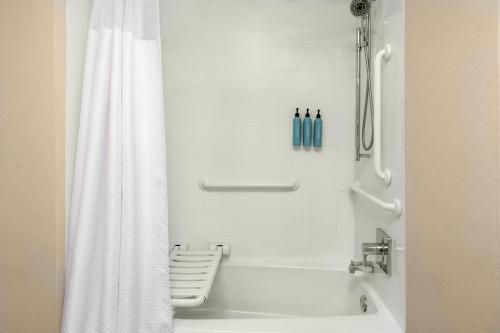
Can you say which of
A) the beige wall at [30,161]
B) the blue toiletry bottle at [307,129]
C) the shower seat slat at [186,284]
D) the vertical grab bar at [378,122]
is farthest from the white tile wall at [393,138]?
the beige wall at [30,161]

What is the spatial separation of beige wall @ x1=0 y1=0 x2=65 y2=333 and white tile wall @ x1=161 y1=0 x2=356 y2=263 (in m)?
0.93

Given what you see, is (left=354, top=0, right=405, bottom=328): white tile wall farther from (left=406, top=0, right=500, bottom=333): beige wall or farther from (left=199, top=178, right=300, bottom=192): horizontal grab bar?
(left=199, top=178, right=300, bottom=192): horizontal grab bar

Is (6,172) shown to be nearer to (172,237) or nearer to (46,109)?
(46,109)

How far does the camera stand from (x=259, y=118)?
7.13 ft

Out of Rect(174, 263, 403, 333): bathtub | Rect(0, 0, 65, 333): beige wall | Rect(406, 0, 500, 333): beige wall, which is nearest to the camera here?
Rect(406, 0, 500, 333): beige wall

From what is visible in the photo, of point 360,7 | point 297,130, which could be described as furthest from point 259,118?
point 360,7

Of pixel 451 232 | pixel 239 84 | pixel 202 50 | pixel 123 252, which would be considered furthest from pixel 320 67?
pixel 123 252

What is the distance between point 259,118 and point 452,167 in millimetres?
1273

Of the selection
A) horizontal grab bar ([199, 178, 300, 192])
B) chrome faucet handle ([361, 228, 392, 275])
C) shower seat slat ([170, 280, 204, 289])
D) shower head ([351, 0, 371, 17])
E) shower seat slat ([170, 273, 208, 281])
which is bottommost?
shower seat slat ([170, 280, 204, 289])

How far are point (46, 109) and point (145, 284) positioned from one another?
72cm

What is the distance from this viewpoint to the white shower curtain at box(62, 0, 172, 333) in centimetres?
133

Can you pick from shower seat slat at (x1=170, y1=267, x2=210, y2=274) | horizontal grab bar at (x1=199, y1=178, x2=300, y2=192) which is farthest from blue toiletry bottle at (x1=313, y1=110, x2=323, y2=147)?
shower seat slat at (x1=170, y1=267, x2=210, y2=274)

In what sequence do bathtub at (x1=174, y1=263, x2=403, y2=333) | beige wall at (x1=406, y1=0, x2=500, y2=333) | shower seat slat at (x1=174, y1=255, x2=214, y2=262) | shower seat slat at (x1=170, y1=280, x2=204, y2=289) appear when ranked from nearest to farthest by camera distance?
beige wall at (x1=406, y1=0, x2=500, y2=333) < shower seat slat at (x1=170, y1=280, x2=204, y2=289) < shower seat slat at (x1=174, y1=255, x2=214, y2=262) < bathtub at (x1=174, y1=263, x2=403, y2=333)

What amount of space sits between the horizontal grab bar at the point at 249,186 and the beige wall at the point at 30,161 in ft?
3.18
